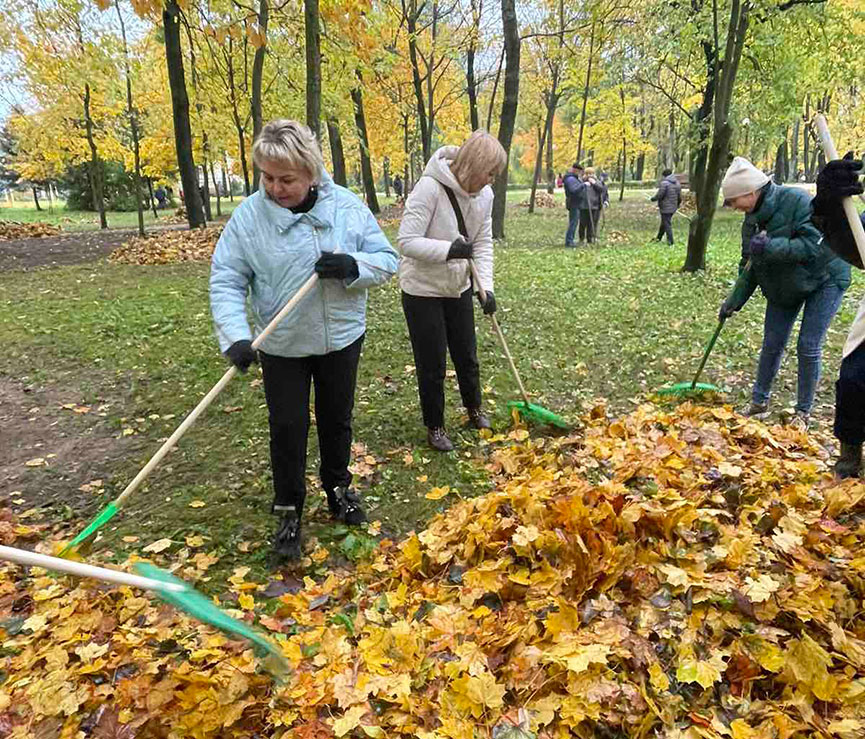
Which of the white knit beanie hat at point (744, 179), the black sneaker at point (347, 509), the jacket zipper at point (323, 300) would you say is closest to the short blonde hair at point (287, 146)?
the jacket zipper at point (323, 300)

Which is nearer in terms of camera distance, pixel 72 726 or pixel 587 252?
pixel 72 726

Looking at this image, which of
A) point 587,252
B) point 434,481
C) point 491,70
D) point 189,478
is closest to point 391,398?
point 434,481

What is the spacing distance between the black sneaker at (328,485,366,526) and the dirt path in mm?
11481

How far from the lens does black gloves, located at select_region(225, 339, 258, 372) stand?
104 inches

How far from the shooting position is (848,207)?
279cm

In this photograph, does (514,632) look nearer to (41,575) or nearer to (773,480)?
(773,480)

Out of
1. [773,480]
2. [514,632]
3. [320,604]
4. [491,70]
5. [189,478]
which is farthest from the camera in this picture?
[491,70]

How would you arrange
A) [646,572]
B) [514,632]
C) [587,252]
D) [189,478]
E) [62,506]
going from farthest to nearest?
[587,252] < [189,478] < [62,506] < [646,572] < [514,632]

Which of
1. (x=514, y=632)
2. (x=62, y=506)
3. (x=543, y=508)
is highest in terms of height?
(x=543, y=508)

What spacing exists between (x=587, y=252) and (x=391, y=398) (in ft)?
29.8

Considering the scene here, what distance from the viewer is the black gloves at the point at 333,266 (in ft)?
8.70

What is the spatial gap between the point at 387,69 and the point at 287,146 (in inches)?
462

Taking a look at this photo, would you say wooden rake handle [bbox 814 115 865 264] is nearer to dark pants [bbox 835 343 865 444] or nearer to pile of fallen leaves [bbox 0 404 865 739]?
dark pants [bbox 835 343 865 444]

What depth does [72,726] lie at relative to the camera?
6.51 feet
